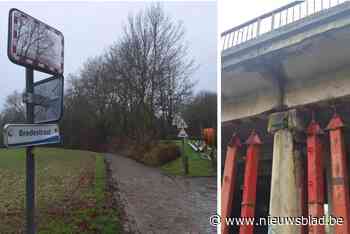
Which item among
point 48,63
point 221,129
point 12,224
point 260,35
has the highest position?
point 260,35

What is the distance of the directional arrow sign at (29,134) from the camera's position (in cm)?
142

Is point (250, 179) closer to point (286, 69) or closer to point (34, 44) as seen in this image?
point (286, 69)

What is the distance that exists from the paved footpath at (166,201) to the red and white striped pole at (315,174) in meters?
0.41

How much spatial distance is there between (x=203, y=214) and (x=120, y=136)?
6808 mm

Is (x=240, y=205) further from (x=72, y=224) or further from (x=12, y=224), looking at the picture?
(x=12, y=224)

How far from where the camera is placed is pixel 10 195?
14.2 ft

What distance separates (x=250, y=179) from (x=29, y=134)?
2.58 feet

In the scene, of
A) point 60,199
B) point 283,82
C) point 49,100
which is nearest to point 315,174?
point 283,82

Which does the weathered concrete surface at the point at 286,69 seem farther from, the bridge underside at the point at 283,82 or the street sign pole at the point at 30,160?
the street sign pole at the point at 30,160

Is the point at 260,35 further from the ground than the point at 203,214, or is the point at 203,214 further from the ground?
the point at 260,35

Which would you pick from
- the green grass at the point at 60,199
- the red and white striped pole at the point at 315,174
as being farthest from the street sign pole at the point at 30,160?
the red and white striped pole at the point at 315,174

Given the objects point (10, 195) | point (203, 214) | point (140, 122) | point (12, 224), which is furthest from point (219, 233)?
point (140, 122)

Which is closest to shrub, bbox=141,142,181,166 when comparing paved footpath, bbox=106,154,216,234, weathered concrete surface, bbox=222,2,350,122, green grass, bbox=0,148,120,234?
paved footpath, bbox=106,154,216,234

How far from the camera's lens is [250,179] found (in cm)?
163
